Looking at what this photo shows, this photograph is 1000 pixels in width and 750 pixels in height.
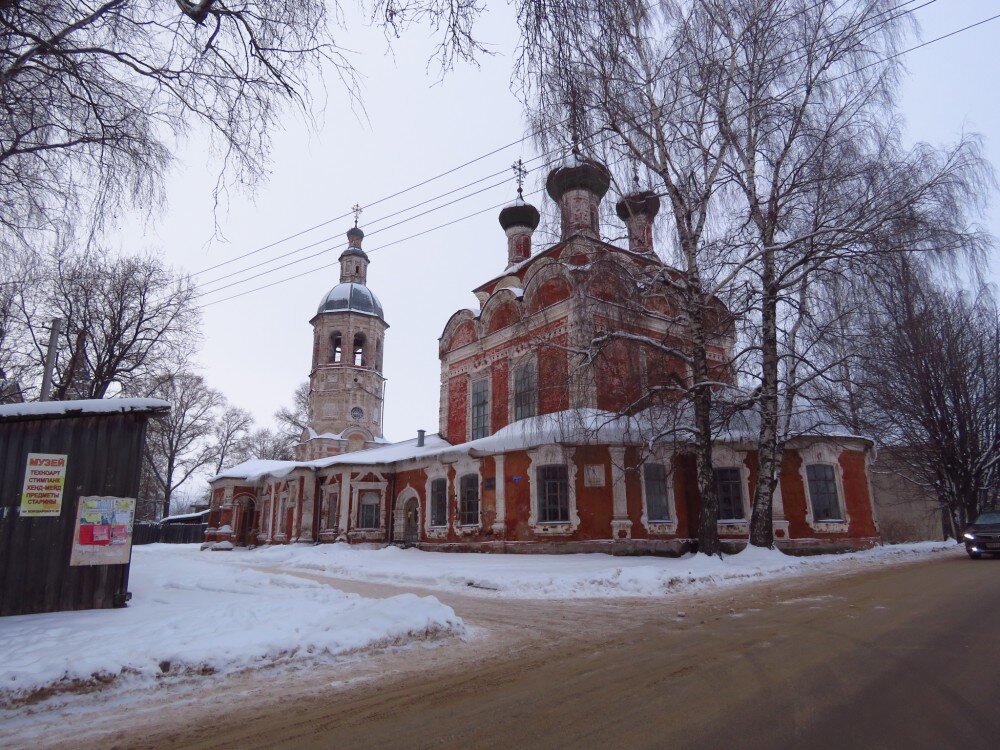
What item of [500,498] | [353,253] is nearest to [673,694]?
[500,498]

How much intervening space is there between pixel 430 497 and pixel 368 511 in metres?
→ 3.75

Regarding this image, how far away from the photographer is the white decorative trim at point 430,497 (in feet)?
66.6

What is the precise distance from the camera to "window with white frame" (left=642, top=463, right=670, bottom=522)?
17125 millimetres

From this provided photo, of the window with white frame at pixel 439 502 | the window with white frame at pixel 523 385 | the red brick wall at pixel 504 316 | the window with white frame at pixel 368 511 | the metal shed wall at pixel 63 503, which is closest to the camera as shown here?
Answer: the metal shed wall at pixel 63 503

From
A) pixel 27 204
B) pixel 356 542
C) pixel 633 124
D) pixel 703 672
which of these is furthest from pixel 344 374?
pixel 703 672

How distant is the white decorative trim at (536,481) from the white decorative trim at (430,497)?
386 cm

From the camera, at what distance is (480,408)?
2294 centimetres

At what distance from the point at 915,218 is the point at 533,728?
1368cm

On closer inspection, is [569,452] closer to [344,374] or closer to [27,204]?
[27,204]

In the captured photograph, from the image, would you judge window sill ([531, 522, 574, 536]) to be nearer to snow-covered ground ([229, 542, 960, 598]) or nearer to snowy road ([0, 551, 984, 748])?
snow-covered ground ([229, 542, 960, 598])

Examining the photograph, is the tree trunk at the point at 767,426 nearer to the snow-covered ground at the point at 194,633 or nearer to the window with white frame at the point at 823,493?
the window with white frame at the point at 823,493

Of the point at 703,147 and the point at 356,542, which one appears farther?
the point at 356,542

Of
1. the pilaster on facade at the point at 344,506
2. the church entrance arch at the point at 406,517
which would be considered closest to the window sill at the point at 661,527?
the church entrance arch at the point at 406,517

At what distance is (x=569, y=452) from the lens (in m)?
17.0
